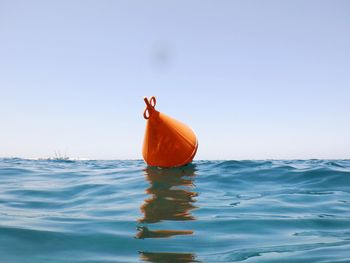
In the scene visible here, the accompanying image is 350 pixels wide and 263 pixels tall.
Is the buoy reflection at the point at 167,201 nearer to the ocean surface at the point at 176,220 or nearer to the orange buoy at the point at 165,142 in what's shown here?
the ocean surface at the point at 176,220

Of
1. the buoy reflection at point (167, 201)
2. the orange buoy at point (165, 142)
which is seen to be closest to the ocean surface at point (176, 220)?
the buoy reflection at point (167, 201)

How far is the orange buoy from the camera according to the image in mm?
8094

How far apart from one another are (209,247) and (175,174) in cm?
462

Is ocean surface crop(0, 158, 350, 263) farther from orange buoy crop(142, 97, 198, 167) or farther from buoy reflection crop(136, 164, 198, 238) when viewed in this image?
orange buoy crop(142, 97, 198, 167)

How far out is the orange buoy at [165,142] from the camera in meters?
8.09

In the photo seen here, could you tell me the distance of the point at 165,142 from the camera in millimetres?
8297

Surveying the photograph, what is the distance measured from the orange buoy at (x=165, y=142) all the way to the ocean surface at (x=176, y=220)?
3.27 ft

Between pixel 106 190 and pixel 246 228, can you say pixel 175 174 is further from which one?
pixel 246 228

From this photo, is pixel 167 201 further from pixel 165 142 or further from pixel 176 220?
pixel 165 142

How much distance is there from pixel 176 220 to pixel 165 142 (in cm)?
425

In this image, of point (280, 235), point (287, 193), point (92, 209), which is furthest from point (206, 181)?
point (280, 235)

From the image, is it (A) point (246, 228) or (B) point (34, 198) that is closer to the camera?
(A) point (246, 228)

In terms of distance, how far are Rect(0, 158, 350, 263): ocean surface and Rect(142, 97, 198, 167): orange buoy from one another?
997 mm

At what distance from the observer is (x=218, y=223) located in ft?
13.4
